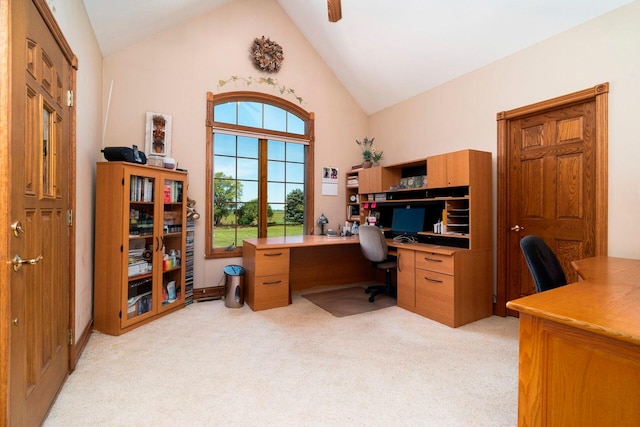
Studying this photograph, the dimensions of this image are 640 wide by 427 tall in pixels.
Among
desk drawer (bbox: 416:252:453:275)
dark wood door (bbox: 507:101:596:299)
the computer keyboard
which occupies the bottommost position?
desk drawer (bbox: 416:252:453:275)

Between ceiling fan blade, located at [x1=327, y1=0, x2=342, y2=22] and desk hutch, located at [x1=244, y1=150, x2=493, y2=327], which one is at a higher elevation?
ceiling fan blade, located at [x1=327, y1=0, x2=342, y2=22]

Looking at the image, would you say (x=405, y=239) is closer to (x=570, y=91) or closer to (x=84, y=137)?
(x=570, y=91)

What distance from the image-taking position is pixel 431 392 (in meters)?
1.90

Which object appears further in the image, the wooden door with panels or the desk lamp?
the desk lamp

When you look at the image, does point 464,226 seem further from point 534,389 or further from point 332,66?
point 332,66

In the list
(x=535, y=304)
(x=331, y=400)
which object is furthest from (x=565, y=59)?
(x=331, y=400)

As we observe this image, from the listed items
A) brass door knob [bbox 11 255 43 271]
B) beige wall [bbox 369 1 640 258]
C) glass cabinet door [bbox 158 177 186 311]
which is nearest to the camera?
brass door knob [bbox 11 255 43 271]

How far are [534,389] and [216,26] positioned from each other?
4698 millimetres

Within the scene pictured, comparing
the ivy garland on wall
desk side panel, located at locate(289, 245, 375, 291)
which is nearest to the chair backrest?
desk side panel, located at locate(289, 245, 375, 291)

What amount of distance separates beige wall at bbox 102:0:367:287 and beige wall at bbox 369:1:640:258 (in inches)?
65.4

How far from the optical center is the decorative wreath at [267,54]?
4164 mm

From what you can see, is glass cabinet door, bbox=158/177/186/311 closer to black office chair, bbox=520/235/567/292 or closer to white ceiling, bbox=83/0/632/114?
white ceiling, bbox=83/0/632/114

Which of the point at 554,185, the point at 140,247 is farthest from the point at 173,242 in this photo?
the point at 554,185

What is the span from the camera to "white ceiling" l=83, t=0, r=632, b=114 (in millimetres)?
2771
